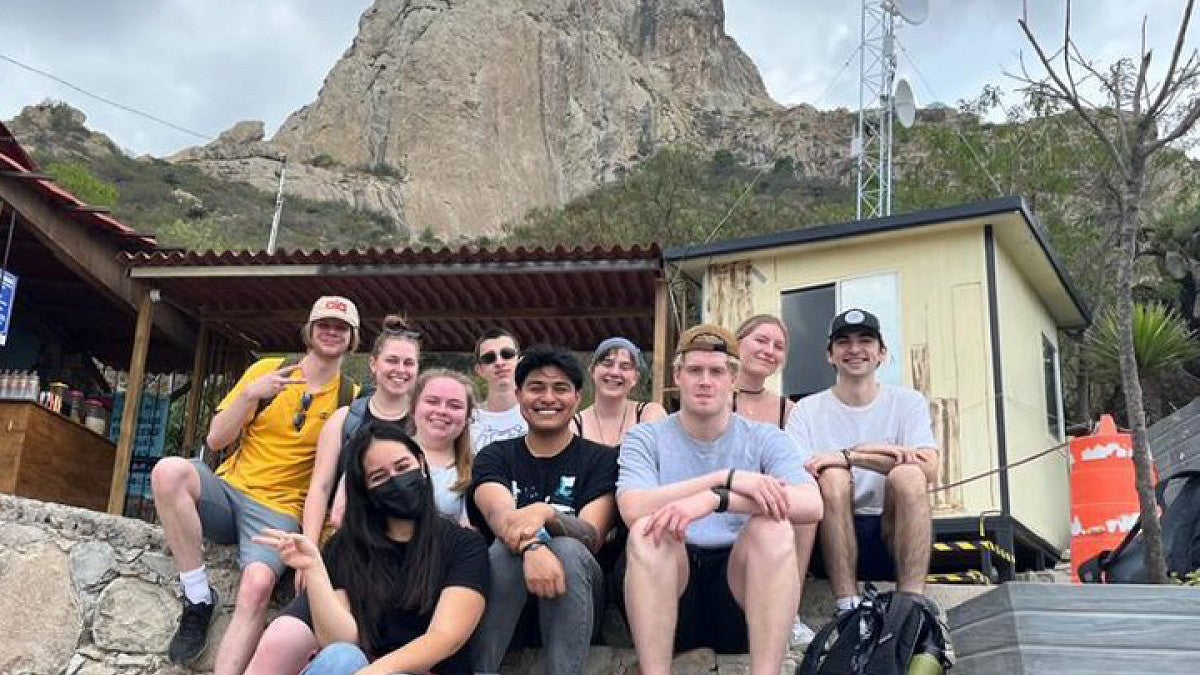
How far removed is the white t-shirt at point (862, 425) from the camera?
12.4 feet

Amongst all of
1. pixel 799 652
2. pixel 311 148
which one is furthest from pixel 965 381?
pixel 311 148

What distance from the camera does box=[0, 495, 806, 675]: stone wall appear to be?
12.7ft

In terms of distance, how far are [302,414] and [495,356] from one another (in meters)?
0.85

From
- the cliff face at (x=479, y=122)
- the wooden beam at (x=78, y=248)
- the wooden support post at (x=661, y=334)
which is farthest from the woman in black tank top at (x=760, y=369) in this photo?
the cliff face at (x=479, y=122)

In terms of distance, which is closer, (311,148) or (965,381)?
(965,381)

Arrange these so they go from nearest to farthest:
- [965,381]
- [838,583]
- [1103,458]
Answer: [838,583], [1103,458], [965,381]

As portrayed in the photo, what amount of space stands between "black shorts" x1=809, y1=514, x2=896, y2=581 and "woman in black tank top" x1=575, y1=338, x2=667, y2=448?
2.71 feet

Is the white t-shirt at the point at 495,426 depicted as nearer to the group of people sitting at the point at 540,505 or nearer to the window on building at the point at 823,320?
the group of people sitting at the point at 540,505

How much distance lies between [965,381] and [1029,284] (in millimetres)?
1748

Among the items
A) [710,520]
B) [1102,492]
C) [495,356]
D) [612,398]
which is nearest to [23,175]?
[495,356]

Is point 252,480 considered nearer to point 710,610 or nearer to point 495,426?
point 495,426

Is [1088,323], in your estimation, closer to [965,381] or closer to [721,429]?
[965,381]

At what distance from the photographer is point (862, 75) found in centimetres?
2014

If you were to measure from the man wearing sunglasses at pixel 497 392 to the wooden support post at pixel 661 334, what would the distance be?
10.8 ft
